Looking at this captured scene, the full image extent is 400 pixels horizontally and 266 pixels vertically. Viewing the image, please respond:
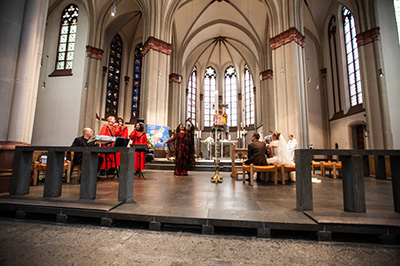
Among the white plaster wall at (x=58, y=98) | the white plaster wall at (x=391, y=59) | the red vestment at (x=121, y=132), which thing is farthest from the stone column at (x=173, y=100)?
the white plaster wall at (x=391, y=59)

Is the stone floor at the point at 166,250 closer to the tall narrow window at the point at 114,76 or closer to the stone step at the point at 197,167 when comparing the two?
the stone step at the point at 197,167

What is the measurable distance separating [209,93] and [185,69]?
4.04 metres

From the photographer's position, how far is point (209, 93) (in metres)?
22.6

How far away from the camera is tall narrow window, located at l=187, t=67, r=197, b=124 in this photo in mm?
21469

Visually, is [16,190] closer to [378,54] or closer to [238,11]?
[378,54]

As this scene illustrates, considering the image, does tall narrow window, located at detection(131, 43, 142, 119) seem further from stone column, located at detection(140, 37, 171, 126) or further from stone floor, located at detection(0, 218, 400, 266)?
stone floor, located at detection(0, 218, 400, 266)

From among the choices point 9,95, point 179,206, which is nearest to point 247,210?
point 179,206

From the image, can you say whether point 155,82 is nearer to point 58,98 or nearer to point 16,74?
point 58,98

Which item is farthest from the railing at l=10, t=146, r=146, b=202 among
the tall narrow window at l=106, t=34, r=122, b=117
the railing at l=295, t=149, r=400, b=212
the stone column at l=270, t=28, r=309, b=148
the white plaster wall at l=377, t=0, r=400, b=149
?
the tall narrow window at l=106, t=34, r=122, b=117

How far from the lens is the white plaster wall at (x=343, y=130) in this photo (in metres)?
11.7

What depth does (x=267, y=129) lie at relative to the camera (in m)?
14.9

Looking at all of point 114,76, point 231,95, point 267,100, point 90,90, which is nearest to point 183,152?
point 90,90

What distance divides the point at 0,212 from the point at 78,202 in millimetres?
1243

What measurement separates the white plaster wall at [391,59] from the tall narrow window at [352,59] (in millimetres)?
2523
